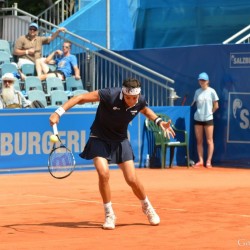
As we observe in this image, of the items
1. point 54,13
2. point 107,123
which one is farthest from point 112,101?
point 54,13

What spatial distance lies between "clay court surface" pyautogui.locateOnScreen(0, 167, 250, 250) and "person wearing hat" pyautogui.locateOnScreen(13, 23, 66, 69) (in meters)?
4.53

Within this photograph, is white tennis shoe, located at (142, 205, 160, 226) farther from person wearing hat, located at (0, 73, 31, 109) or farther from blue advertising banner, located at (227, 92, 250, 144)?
blue advertising banner, located at (227, 92, 250, 144)

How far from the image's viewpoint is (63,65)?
2253cm

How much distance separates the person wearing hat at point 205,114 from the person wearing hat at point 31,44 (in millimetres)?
4119

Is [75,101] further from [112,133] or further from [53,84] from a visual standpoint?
[53,84]

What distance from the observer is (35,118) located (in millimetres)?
18844

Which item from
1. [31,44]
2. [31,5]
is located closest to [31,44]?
[31,44]

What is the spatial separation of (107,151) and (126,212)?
1782 mm

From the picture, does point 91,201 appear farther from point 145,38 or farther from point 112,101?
point 145,38

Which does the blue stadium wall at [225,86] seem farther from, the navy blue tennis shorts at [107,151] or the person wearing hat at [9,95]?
the navy blue tennis shorts at [107,151]

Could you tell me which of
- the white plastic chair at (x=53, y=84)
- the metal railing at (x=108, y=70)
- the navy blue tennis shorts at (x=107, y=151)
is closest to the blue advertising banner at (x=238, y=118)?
the metal railing at (x=108, y=70)

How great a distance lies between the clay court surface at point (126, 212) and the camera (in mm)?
9990

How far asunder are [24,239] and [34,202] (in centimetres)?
390

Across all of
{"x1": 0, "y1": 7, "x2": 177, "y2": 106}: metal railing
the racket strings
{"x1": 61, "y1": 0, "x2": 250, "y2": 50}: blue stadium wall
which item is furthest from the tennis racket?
{"x1": 61, "y1": 0, "x2": 250, "y2": 50}: blue stadium wall
